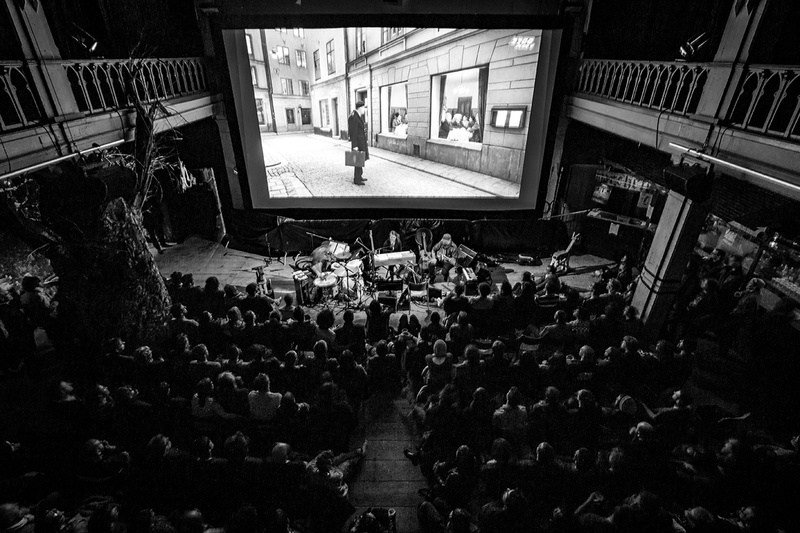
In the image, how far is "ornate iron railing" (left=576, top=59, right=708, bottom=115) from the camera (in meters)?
6.07

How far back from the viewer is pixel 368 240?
1185 centimetres

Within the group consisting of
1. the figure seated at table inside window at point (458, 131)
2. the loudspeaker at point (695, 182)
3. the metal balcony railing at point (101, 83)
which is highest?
the metal balcony railing at point (101, 83)

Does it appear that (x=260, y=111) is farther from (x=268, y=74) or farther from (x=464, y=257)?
(x=464, y=257)

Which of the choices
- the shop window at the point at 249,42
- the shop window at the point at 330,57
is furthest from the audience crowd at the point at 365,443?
the shop window at the point at 249,42

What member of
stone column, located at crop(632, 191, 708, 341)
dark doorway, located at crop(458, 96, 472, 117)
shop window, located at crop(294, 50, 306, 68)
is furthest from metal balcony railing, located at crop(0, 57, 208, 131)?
stone column, located at crop(632, 191, 708, 341)

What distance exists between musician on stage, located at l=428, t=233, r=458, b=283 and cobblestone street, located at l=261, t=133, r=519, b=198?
1710 millimetres

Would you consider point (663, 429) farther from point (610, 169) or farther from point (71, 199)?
point (610, 169)

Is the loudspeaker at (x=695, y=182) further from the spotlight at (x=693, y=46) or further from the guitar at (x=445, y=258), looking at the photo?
the guitar at (x=445, y=258)

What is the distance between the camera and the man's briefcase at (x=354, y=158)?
10688 mm

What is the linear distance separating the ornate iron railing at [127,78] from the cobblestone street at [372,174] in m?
2.39

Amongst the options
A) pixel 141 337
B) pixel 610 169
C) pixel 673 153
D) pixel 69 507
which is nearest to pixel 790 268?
pixel 673 153

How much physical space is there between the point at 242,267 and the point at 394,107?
6.71 metres

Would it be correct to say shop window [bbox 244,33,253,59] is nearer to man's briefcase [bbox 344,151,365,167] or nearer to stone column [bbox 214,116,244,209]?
stone column [bbox 214,116,244,209]

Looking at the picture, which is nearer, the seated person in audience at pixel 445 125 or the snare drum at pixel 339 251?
the snare drum at pixel 339 251
